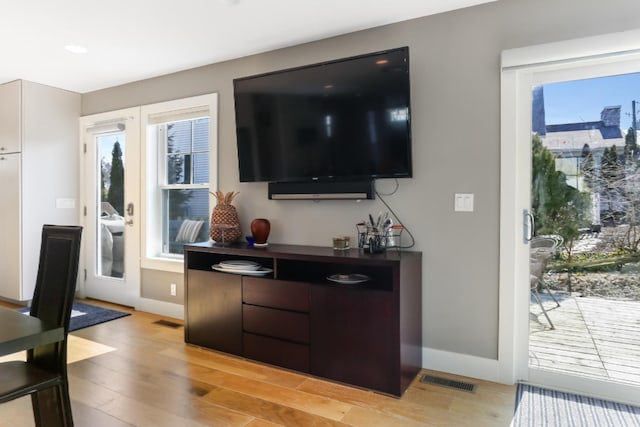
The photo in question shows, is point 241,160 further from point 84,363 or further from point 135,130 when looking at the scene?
point 84,363

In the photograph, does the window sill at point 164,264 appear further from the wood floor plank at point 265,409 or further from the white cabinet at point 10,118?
the white cabinet at point 10,118

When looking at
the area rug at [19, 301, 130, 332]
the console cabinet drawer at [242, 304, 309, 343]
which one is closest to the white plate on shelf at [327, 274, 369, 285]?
the console cabinet drawer at [242, 304, 309, 343]

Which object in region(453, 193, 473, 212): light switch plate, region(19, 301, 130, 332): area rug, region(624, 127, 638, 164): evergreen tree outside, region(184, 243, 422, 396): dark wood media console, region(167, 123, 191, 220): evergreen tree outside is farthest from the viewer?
region(167, 123, 191, 220): evergreen tree outside

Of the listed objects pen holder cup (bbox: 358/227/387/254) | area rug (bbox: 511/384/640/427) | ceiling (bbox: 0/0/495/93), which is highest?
ceiling (bbox: 0/0/495/93)

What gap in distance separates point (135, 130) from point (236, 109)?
4.74 ft

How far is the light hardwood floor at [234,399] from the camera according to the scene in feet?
6.61

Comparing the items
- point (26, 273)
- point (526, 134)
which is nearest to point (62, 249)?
point (526, 134)

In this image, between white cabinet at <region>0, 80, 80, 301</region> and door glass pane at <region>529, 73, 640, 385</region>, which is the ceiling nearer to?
white cabinet at <region>0, 80, 80, 301</region>

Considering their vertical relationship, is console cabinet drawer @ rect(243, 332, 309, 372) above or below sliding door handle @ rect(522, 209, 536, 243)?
below

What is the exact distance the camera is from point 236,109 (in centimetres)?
312

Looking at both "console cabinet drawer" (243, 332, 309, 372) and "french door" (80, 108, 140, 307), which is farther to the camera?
"french door" (80, 108, 140, 307)

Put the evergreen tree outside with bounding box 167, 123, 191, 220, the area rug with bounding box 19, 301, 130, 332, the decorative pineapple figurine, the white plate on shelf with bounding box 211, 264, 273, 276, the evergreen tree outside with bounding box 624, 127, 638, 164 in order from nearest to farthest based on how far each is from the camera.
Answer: the evergreen tree outside with bounding box 624, 127, 638, 164, the white plate on shelf with bounding box 211, 264, 273, 276, the decorative pineapple figurine, the area rug with bounding box 19, 301, 130, 332, the evergreen tree outside with bounding box 167, 123, 191, 220

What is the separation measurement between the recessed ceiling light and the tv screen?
127cm

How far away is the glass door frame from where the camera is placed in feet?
7.51
